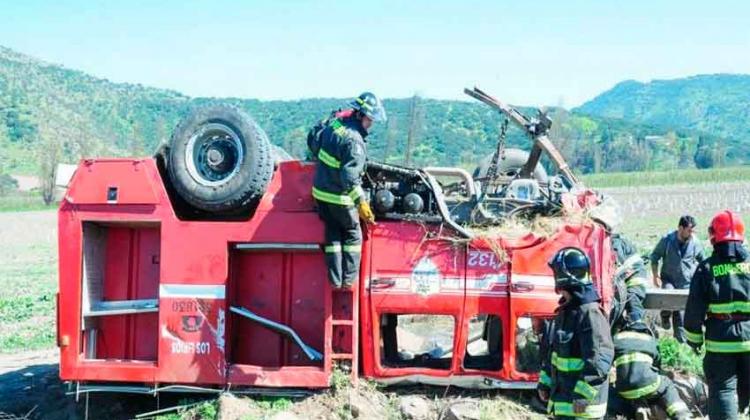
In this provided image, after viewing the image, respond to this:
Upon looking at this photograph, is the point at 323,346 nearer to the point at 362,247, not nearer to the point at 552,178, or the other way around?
the point at 362,247

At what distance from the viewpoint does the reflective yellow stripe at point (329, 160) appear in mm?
6035

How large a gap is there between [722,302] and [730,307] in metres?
0.06

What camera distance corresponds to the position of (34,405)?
745 centimetres

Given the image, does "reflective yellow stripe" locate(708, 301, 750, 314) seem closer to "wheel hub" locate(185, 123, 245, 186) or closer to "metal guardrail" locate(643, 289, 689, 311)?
"metal guardrail" locate(643, 289, 689, 311)

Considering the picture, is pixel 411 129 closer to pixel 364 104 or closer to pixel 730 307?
pixel 364 104

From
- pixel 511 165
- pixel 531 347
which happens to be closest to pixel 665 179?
pixel 511 165

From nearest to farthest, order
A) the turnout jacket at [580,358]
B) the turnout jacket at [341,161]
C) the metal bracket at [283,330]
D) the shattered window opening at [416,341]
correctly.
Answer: the turnout jacket at [580,358] → the turnout jacket at [341,161] → the metal bracket at [283,330] → the shattered window opening at [416,341]

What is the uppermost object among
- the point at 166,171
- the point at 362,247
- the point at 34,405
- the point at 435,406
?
the point at 166,171

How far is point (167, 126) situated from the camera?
104062mm

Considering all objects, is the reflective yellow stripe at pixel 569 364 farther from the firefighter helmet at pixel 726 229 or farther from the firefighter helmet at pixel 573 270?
the firefighter helmet at pixel 726 229

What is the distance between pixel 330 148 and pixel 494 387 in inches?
88.9

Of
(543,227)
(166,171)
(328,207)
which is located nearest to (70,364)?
(166,171)

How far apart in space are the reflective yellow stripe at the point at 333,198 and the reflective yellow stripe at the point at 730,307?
2.76 metres

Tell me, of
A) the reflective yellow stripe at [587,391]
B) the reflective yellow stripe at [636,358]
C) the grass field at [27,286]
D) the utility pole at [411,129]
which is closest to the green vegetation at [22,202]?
the grass field at [27,286]
